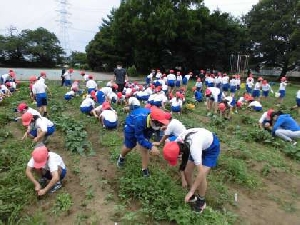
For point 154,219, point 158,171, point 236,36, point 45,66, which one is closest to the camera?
point 154,219

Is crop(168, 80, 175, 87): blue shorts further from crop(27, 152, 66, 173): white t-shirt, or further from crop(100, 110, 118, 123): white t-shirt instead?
crop(27, 152, 66, 173): white t-shirt

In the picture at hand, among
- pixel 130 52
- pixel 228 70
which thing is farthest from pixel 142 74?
pixel 228 70

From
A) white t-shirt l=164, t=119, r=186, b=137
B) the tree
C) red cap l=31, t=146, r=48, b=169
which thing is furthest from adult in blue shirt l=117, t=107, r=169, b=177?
the tree

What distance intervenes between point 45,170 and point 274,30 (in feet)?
123

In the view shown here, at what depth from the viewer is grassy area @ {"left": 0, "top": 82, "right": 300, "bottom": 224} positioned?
4.49m

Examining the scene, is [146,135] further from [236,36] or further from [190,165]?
[236,36]

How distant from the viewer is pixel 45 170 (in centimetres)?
506

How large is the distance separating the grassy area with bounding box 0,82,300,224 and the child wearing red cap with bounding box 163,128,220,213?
271mm

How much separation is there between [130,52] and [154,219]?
32922 mm

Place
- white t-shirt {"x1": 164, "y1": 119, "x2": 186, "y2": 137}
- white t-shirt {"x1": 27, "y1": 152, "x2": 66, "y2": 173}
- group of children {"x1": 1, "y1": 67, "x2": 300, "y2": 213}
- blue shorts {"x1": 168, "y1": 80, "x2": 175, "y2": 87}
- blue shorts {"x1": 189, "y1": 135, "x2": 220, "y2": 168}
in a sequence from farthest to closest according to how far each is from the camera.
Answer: blue shorts {"x1": 168, "y1": 80, "x2": 175, "y2": 87} < white t-shirt {"x1": 164, "y1": 119, "x2": 186, "y2": 137} < white t-shirt {"x1": 27, "y1": 152, "x2": 66, "y2": 173} < blue shorts {"x1": 189, "y1": 135, "x2": 220, "y2": 168} < group of children {"x1": 1, "y1": 67, "x2": 300, "y2": 213}

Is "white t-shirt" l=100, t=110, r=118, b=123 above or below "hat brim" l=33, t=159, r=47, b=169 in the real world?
above

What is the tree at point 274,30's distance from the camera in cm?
3662

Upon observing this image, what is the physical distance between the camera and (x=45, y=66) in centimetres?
5431

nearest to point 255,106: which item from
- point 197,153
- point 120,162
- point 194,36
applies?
point 120,162
